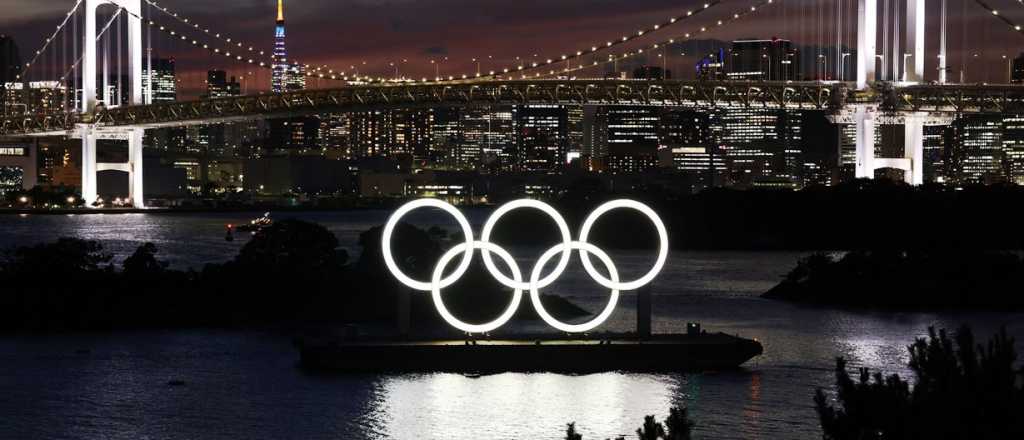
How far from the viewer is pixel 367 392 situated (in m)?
16.2

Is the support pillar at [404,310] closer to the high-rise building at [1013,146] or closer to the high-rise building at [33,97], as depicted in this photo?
the high-rise building at [33,97]

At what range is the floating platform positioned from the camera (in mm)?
17297

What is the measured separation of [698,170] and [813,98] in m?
57.3

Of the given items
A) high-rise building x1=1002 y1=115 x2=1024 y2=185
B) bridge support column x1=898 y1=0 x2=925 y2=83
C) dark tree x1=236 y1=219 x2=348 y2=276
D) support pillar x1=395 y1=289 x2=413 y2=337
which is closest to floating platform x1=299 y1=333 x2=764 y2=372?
support pillar x1=395 y1=289 x2=413 y2=337

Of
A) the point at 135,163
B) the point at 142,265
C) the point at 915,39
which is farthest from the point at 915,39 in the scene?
the point at 135,163

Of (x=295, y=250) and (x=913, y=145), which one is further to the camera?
(x=913, y=145)

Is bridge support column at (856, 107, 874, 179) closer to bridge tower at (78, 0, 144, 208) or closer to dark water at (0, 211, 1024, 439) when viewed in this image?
dark water at (0, 211, 1024, 439)

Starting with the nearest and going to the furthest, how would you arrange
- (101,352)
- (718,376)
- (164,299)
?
(718,376) < (101,352) < (164,299)

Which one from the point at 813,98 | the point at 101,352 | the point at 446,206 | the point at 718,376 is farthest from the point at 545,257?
the point at 813,98

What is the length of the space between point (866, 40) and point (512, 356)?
25.9 meters

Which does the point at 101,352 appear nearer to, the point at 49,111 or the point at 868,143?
the point at 868,143

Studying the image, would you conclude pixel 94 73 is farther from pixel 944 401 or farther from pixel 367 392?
pixel 944 401

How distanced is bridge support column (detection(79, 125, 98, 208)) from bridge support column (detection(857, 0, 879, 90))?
3023 centimetres

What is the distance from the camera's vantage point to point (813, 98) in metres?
43.9
